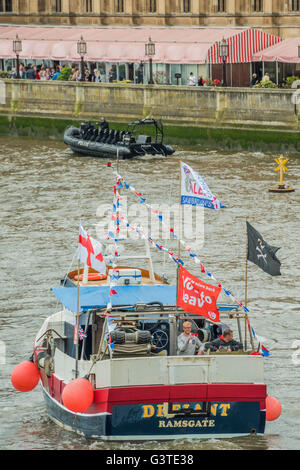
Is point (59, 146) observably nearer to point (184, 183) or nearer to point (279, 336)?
point (279, 336)

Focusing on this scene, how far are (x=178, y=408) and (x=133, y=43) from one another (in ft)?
149

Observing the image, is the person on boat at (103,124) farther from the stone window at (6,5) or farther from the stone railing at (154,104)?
the stone window at (6,5)

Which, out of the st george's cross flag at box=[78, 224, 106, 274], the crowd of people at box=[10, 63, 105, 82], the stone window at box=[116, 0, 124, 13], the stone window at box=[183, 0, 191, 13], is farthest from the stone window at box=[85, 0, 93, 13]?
the st george's cross flag at box=[78, 224, 106, 274]

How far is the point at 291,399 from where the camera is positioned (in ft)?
66.1

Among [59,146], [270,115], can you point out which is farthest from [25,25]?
[270,115]

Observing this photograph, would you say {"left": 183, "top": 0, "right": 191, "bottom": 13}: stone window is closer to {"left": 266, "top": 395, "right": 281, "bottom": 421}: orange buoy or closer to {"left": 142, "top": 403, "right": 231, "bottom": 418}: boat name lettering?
{"left": 266, "top": 395, "right": 281, "bottom": 421}: orange buoy

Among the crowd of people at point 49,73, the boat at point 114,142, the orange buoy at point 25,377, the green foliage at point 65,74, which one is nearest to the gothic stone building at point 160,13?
the crowd of people at point 49,73

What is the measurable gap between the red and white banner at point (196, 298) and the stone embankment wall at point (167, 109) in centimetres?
3073

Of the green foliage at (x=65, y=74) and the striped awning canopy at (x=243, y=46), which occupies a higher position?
the striped awning canopy at (x=243, y=46)

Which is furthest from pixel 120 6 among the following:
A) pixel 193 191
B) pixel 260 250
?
pixel 260 250

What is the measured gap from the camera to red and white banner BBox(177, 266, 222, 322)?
1712cm

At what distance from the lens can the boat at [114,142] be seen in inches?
1860

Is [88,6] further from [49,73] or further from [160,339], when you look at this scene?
[160,339]

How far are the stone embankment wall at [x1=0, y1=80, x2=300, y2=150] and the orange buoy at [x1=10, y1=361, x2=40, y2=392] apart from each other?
96.4 feet
